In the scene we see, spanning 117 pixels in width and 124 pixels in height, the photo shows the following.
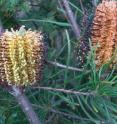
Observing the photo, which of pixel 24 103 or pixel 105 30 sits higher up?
pixel 105 30

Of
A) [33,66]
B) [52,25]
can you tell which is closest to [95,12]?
[33,66]

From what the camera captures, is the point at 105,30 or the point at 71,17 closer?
the point at 105,30

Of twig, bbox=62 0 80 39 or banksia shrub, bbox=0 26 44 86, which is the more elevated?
twig, bbox=62 0 80 39

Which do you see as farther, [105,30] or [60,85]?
[60,85]

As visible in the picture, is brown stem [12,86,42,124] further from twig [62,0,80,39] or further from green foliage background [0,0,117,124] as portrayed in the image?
twig [62,0,80,39]

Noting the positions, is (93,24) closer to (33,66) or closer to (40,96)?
(33,66)

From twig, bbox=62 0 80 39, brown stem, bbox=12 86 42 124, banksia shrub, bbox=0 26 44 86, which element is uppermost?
twig, bbox=62 0 80 39

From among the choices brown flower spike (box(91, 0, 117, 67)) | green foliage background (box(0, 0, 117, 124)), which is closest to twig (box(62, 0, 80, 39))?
green foliage background (box(0, 0, 117, 124))
